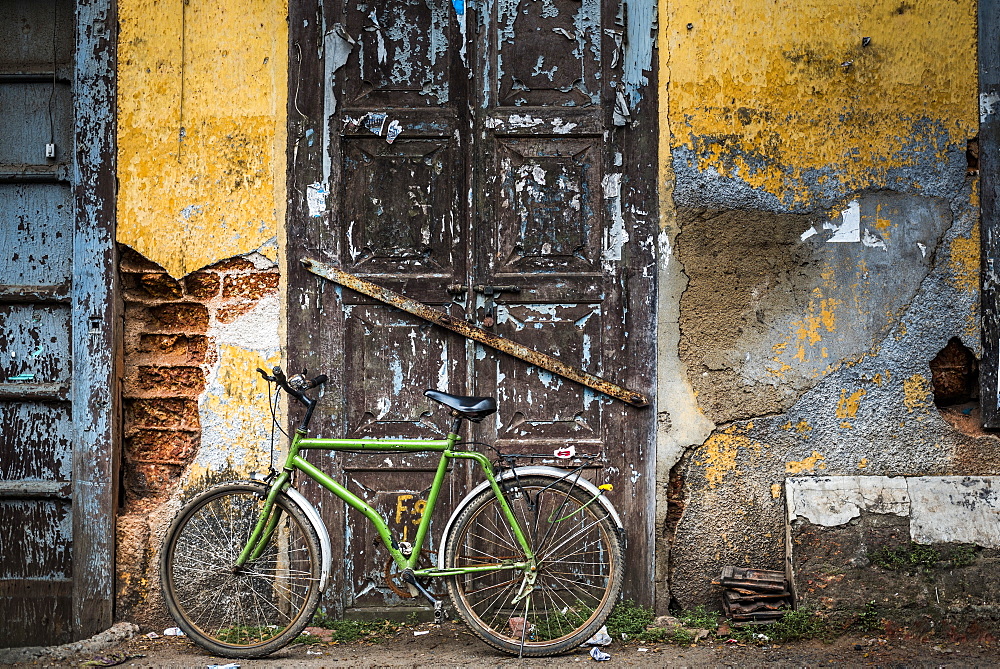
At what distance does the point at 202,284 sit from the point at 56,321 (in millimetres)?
763

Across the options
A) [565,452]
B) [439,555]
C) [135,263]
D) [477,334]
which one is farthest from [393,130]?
[439,555]

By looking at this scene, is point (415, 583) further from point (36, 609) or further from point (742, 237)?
point (742, 237)

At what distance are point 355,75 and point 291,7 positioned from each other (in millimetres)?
455

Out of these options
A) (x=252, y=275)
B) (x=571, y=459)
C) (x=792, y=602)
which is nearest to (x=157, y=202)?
(x=252, y=275)

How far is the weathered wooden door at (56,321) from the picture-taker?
13.6ft

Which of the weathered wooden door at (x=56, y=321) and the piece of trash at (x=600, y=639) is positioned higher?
the weathered wooden door at (x=56, y=321)

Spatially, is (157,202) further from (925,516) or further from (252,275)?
(925,516)

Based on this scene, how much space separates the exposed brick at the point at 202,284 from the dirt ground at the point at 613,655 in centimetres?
169

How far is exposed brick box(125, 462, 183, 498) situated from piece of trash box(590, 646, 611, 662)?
7.23 ft

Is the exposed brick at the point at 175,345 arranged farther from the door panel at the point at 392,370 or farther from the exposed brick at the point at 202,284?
the door panel at the point at 392,370

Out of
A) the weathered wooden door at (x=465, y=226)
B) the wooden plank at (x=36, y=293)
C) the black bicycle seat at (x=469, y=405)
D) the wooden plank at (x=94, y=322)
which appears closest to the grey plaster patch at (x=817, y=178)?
the weathered wooden door at (x=465, y=226)

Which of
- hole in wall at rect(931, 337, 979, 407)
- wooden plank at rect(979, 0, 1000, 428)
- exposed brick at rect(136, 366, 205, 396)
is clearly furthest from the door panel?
wooden plank at rect(979, 0, 1000, 428)

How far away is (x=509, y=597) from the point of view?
3.99 metres

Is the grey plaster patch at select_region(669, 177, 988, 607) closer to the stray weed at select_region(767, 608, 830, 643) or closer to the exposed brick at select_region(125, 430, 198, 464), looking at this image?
the stray weed at select_region(767, 608, 830, 643)
